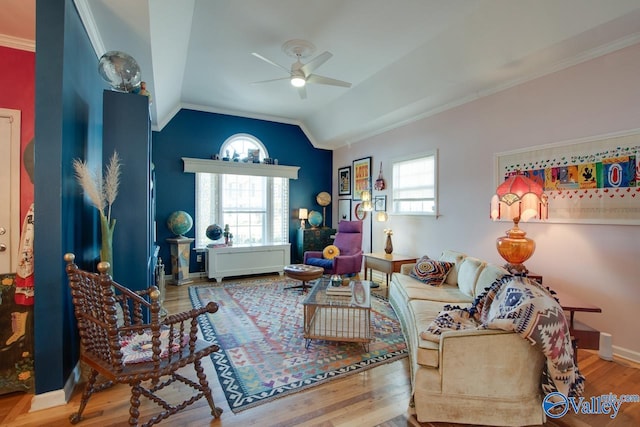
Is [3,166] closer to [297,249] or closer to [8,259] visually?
[8,259]

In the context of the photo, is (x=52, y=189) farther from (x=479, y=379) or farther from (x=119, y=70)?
(x=479, y=379)

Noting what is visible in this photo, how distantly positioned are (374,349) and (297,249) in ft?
12.6

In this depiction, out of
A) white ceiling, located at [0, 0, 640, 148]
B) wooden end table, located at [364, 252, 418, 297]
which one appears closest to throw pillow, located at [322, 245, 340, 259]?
wooden end table, located at [364, 252, 418, 297]

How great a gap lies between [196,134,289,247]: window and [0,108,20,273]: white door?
11.0ft

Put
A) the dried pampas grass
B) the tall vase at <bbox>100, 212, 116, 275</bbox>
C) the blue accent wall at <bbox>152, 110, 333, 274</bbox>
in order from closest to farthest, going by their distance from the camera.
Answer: the dried pampas grass
the tall vase at <bbox>100, 212, 116, 275</bbox>
the blue accent wall at <bbox>152, 110, 333, 274</bbox>

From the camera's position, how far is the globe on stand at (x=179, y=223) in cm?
504

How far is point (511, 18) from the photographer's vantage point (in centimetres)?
265

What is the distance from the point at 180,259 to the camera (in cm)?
500

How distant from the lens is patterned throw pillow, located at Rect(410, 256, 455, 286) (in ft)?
11.2

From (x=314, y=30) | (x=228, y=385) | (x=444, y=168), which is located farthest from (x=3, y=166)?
(x=444, y=168)

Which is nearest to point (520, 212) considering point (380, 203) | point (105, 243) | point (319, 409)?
point (319, 409)

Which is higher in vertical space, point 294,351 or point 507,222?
point 507,222

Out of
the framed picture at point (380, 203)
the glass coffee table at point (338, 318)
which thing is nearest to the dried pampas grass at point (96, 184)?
the glass coffee table at point (338, 318)

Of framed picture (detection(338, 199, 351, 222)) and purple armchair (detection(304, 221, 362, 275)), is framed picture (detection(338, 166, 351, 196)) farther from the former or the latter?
purple armchair (detection(304, 221, 362, 275))
